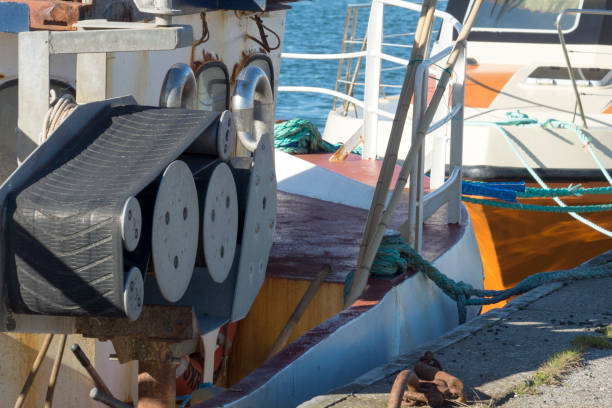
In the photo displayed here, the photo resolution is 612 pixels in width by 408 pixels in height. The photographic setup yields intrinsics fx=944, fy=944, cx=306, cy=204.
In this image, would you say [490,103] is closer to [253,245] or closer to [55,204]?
[253,245]

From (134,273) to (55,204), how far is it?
282 millimetres

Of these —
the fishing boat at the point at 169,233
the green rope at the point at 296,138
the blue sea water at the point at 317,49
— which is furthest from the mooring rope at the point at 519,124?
the fishing boat at the point at 169,233

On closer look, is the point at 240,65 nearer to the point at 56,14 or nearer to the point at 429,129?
the point at 429,129

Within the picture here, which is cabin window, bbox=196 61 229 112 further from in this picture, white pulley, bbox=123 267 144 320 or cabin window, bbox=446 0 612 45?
cabin window, bbox=446 0 612 45

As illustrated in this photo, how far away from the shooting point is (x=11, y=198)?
2523 mm

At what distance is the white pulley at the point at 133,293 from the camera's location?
2541mm

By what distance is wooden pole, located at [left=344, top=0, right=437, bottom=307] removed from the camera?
4727 mm

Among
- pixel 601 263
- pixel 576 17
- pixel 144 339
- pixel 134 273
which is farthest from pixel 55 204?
pixel 576 17

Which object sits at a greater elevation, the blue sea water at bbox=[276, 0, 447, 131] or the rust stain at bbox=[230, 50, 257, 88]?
the rust stain at bbox=[230, 50, 257, 88]

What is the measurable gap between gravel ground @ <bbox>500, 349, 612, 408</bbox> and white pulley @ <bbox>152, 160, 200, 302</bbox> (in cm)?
143

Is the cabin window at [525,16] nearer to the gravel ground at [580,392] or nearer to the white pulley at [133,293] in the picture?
the gravel ground at [580,392]

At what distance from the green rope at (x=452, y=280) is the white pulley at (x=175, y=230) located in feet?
7.30

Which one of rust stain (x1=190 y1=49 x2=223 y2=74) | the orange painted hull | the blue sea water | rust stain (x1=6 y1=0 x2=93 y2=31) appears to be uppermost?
rust stain (x1=6 y1=0 x2=93 y2=31)

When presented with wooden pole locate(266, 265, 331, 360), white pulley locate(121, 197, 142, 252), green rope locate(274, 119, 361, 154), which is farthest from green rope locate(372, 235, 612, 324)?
green rope locate(274, 119, 361, 154)
